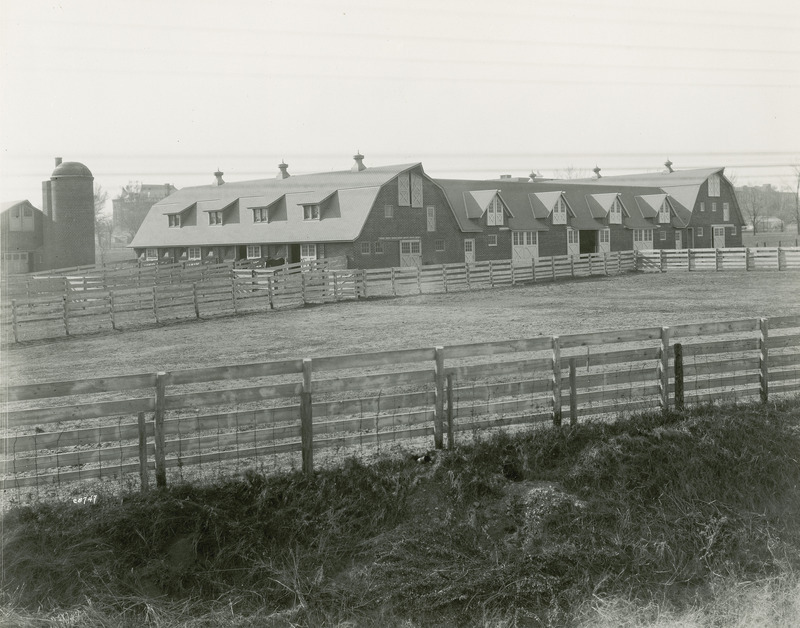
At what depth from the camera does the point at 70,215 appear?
2121 inches

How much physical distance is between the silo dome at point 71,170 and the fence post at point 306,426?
5136cm

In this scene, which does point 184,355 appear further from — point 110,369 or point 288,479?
point 288,479

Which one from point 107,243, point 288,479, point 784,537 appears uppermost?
point 107,243

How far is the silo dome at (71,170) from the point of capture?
55.0 meters

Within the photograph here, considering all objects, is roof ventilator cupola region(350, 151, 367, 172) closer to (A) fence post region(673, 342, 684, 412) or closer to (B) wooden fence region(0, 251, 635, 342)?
(B) wooden fence region(0, 251, 635, 342)

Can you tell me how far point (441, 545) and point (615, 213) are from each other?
48.4 meters

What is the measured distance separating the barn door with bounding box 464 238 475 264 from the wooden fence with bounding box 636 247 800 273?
30.8 ft

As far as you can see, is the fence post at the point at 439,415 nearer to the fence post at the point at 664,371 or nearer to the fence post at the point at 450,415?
the fence post at the point at 450,415

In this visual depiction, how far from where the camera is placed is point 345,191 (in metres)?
42.9

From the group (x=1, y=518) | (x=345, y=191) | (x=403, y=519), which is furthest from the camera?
(x=345, y=191)

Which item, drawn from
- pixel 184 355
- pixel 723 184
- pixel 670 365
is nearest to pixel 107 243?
pixel 723 184

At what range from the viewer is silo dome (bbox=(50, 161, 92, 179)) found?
55.0m

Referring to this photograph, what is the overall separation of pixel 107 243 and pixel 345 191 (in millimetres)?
61530

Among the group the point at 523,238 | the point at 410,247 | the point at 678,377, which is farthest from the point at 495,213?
the point at 678,377
